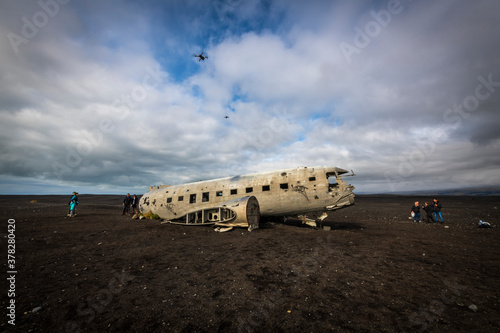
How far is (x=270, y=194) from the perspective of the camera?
15781 millimetres

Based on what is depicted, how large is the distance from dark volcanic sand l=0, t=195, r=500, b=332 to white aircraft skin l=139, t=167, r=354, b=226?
13.3 feet

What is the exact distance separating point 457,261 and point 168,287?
11813mm

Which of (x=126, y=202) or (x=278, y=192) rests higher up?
(x=278, y=192)

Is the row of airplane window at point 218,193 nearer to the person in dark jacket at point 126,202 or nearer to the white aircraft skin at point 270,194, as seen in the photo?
the white aircraft skin at point 270,194

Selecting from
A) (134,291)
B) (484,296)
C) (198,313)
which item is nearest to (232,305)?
(198,313)

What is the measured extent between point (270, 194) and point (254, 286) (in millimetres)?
9862

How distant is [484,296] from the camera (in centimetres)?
552

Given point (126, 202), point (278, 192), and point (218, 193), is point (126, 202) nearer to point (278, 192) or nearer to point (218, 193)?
point (218, 193)

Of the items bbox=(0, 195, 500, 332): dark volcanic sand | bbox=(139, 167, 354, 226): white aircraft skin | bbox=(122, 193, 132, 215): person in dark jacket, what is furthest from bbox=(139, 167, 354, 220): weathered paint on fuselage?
bbox=(122, 193, 132, 215): person in dark jacket

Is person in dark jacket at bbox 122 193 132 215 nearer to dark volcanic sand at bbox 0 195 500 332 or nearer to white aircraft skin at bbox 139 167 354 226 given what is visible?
white aircraft skin at bbox 139 167 354 226

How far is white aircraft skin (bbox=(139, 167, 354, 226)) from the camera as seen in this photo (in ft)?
48.6

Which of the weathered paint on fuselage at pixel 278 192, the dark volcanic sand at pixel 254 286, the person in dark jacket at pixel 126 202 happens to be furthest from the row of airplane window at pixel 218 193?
the person in dark jacket at pixel 126 202

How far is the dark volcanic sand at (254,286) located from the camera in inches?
176

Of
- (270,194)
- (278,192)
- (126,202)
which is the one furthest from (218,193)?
(126,202)
